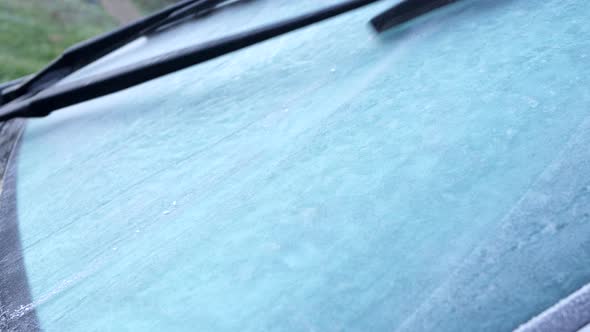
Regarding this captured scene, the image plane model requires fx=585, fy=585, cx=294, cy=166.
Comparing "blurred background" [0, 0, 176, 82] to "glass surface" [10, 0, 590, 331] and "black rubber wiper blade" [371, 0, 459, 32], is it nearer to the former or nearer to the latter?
"glass surface" [10, 0, 590, 331]

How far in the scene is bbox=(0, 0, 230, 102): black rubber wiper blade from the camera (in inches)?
71.1

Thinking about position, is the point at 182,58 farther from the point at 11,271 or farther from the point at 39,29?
the point at 39,29

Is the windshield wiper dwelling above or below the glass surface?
above

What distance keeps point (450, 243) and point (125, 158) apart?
0.80m

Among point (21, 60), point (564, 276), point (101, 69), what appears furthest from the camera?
point (21, 60)

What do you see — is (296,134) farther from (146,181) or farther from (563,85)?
(563,85)

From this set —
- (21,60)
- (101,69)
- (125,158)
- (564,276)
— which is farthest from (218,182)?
(21,60)

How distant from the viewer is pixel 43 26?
9.13ft

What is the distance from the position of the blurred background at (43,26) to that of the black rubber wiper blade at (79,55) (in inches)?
31.0

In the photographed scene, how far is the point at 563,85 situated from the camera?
113 cm

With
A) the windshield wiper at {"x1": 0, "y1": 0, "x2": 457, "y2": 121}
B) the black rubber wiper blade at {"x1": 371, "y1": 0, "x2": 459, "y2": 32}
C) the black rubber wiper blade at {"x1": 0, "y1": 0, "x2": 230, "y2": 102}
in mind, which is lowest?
the black rubber wiper blade at {"x1": 371, "y1": 0, "x2": 459, "y2": 32}

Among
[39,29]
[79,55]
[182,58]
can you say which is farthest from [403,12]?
[39,29]

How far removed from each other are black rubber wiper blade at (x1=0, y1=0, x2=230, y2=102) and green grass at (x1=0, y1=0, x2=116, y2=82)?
783mm

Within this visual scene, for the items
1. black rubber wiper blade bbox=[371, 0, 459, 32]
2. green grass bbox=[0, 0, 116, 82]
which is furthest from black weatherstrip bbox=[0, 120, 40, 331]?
green grass bbox=[0, 0, 116, 82]
